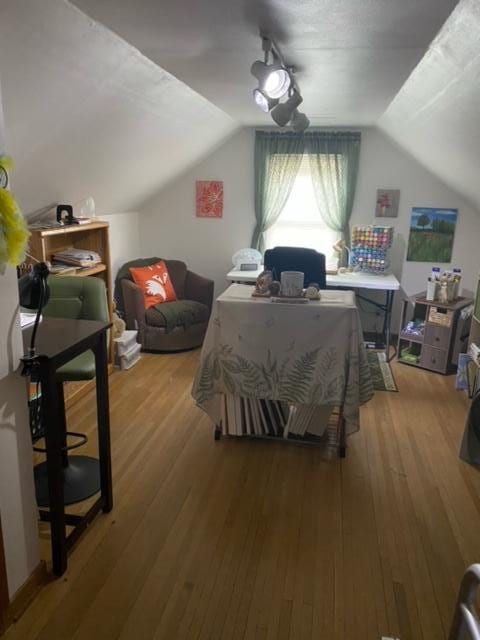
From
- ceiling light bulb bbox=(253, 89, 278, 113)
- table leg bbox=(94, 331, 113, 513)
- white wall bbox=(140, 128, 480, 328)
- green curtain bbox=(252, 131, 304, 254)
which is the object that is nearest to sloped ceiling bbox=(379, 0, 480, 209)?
white wall bbox=(140, 128, 480, 328)

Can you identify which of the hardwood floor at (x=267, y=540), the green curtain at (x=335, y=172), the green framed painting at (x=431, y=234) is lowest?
the hardwood floor at (x=267, y=540)

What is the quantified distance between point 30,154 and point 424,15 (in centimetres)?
204

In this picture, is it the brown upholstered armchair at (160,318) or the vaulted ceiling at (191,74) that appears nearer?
the vaulted ceiling at (191,74)

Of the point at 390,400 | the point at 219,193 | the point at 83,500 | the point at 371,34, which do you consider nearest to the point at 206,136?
the point at 219,193

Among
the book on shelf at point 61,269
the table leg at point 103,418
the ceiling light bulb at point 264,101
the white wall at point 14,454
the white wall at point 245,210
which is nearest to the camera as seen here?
the white wall at point 14,454

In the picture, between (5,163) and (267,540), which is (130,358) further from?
(5,163)

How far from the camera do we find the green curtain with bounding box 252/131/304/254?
489cm

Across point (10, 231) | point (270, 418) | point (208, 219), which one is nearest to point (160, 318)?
Answer: point (208, 219)

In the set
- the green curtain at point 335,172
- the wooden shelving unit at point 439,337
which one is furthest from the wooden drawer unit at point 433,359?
the green curtain at point 335,172

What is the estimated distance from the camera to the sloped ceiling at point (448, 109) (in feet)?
6.24

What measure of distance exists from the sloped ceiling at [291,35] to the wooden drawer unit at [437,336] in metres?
2.02

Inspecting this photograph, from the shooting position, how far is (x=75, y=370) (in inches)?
90.4

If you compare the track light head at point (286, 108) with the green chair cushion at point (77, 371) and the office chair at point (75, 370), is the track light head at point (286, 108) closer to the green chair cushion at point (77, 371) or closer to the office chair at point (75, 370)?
the office chair at point (75, 370)

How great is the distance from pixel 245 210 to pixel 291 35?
3.15 metres
